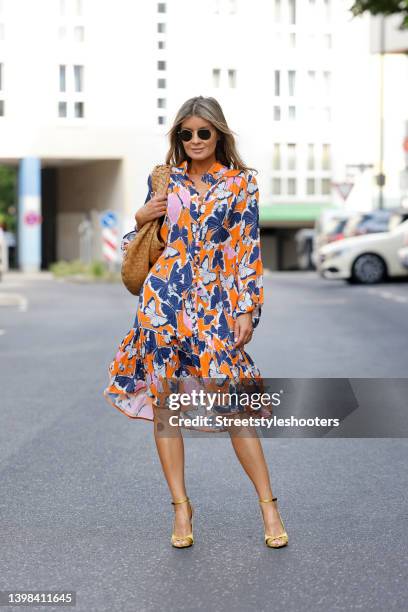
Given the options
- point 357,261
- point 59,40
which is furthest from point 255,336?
point 357,261

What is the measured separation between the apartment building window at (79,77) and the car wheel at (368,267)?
1949cm

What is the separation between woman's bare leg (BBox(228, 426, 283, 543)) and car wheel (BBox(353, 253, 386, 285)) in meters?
22.1

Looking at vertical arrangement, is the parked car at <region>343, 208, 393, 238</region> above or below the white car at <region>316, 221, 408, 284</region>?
above

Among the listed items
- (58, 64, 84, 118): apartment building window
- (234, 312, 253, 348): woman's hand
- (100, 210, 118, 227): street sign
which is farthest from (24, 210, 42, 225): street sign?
(234, 312, 253, 348): woman's hand

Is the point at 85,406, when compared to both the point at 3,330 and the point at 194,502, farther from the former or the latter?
the point at 3,330

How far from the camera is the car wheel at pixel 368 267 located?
2636cm

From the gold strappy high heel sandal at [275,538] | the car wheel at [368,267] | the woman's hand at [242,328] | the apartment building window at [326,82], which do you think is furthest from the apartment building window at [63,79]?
the car wheel at [368,267]

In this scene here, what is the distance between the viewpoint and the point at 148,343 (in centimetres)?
437

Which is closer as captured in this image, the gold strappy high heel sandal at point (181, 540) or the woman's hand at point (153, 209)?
the woman's hand at point (153, 209)

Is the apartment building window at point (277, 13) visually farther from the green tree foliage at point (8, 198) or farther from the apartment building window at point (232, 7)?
the green tree foliage at point (8, 198)

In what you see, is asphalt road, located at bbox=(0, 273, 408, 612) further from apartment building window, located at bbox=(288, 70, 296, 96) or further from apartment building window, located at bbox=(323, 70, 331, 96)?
apartment building window, located at bbox=(323, 70, 331, 96)

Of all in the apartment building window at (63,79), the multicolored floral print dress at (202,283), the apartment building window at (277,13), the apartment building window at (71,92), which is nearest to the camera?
the multicolored floral print dress at (202,283)

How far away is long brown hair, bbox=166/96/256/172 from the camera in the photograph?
175 inches

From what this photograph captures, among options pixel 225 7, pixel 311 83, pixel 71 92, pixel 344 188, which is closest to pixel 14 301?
pixel 344 188
